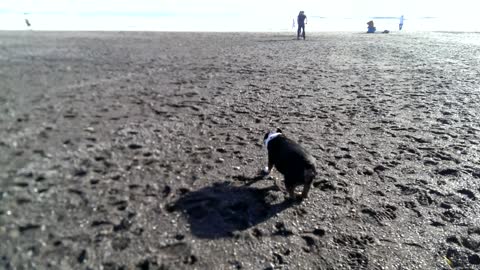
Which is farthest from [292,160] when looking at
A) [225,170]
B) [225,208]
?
[225,170]

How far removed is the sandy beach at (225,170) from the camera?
12.8ft

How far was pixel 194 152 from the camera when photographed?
619 cm

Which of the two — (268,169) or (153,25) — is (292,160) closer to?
(268,169)

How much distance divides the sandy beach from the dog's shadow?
2cm

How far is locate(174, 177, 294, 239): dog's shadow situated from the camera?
4.24 m

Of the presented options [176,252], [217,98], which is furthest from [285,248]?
[217,98]

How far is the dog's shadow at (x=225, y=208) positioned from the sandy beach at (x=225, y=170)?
0.08ft

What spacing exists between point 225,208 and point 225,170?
111 centimetres

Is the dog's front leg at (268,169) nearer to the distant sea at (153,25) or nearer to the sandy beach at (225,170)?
the sandy beach at (225,170)

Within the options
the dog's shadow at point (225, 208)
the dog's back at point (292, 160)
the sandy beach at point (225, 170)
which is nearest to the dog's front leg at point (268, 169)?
the dog's back at point (292, 160)

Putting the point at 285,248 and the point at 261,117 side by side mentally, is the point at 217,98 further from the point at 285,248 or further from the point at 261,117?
the point at 285,248

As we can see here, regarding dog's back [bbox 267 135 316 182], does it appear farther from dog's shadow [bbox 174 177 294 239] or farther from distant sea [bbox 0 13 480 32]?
distant sea [bbox 0 13 480 32]

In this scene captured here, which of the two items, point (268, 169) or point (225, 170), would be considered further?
point (225, 170)

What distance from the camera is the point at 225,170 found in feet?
18.5
